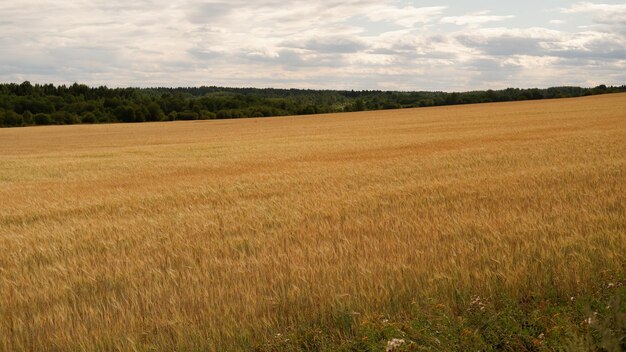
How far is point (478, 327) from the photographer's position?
4.15 metres

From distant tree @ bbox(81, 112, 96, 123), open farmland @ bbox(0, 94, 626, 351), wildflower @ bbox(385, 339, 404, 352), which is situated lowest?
open farmland @ bbox(0, 94, 626, 351)

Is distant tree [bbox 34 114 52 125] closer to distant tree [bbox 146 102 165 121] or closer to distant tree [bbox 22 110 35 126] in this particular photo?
distant tree [bbox 22 110 35 126]

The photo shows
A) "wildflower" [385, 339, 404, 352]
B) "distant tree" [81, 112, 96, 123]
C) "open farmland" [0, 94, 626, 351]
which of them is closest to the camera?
"wildflower" [385, 339, 404, 352]

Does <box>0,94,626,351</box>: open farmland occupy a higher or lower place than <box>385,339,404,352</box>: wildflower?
lower

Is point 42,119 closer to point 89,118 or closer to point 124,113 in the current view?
point 89,118

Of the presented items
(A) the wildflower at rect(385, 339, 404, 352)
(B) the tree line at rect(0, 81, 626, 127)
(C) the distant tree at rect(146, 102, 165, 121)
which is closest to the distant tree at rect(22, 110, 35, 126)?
(B) the tree line at rect(0, 81, 626, 127)

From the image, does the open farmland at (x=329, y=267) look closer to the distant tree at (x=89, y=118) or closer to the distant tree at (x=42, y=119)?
the distant tree at (x=42, y=119)

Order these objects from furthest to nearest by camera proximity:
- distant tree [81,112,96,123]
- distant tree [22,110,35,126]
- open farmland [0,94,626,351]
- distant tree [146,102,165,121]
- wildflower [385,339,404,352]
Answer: distant tree [146,102,165,121], distant tree [81,112,96,123], distant tree [22,110,35,126], open farmland [0,94,626,351], wildflower [385,339,404,352]

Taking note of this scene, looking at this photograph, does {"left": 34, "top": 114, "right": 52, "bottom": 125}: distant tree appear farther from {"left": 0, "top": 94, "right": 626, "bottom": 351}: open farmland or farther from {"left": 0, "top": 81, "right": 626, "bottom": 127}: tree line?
{"left": 0, "top": 94, "right": 626, "bottom": 351}: open farmland

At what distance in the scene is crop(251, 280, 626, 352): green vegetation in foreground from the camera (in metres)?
3.78

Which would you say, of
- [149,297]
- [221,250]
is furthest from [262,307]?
[221,250]

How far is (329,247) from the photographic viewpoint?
269 inches

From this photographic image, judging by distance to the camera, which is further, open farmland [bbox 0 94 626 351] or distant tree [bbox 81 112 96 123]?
distant tree [bbox 81 112 96 123]

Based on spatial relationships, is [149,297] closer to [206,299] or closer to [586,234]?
[206,299]
